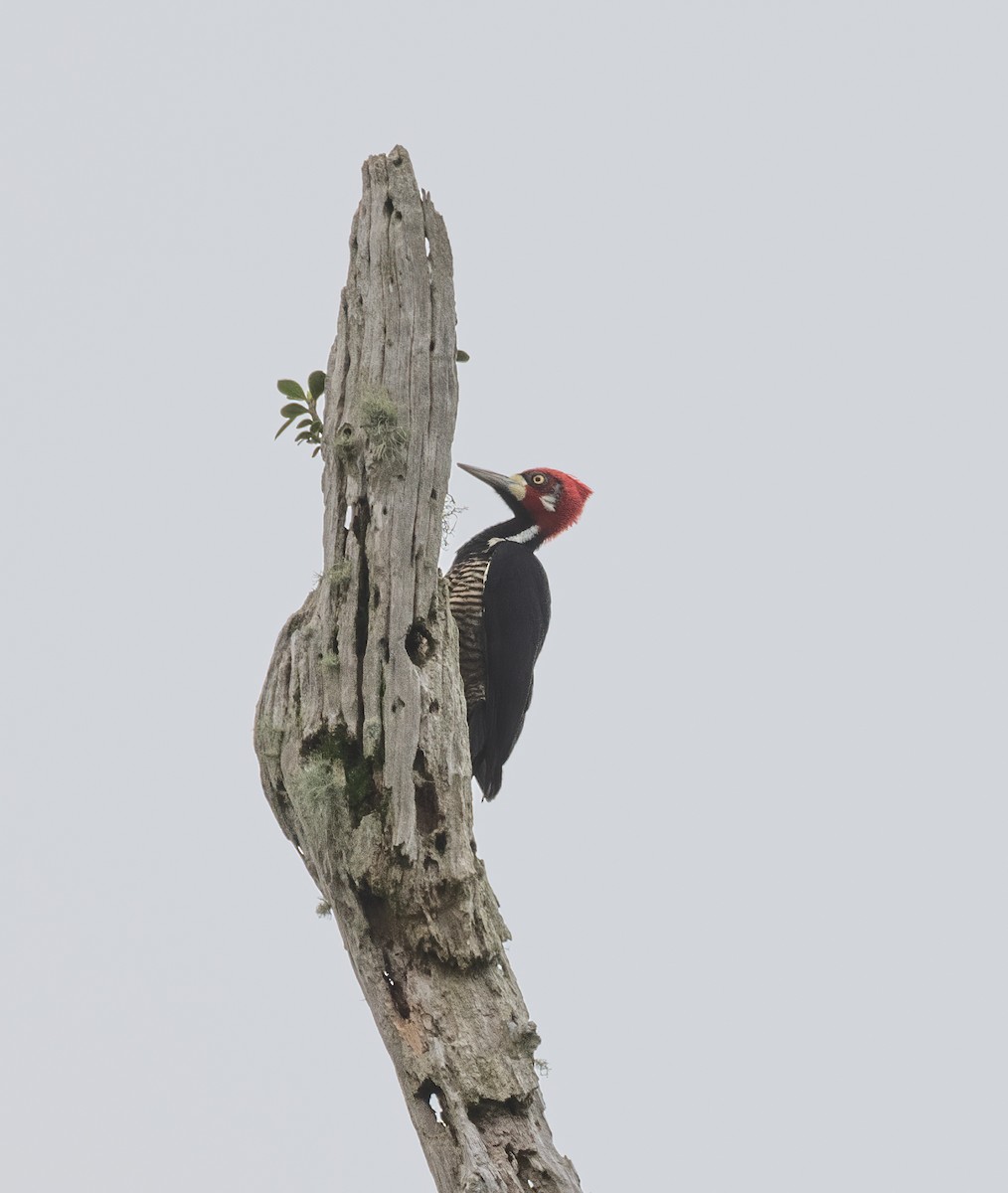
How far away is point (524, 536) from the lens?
18.7 feet

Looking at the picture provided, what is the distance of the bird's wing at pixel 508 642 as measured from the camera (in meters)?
5.19

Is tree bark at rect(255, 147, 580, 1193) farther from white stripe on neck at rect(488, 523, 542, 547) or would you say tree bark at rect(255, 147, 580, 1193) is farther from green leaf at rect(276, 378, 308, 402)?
white stripe on neck at rect(488, 523, 542, 547)

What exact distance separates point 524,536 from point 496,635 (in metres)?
0.68

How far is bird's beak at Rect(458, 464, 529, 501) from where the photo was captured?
18.8 ft

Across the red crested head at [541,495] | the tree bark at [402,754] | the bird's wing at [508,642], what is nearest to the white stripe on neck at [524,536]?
the red crested head at [541,495]

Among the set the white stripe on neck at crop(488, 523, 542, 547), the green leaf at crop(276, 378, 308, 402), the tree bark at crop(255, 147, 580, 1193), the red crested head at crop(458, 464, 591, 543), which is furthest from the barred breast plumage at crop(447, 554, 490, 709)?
the green leaf at crop(276, 378, 308, 402)

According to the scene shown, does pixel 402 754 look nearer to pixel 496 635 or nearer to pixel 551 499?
pixel 496 635

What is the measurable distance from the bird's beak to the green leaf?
3.93 feet

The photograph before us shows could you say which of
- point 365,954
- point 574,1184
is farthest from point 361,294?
point 574,1184

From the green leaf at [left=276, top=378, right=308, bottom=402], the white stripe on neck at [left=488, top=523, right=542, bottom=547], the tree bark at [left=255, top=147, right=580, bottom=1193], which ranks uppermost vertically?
the green leaf at [left=276, top=378, right=308, bottom=402]

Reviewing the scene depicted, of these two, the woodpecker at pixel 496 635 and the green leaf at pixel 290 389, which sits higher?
the green leaf at pixel 290 389

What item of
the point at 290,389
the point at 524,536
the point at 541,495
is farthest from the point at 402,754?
the point at 541,495

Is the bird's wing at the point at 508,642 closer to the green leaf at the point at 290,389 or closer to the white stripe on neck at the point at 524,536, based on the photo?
the white stripe on neck at the point at 524,536

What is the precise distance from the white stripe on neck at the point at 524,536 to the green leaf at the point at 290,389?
1205 mm
